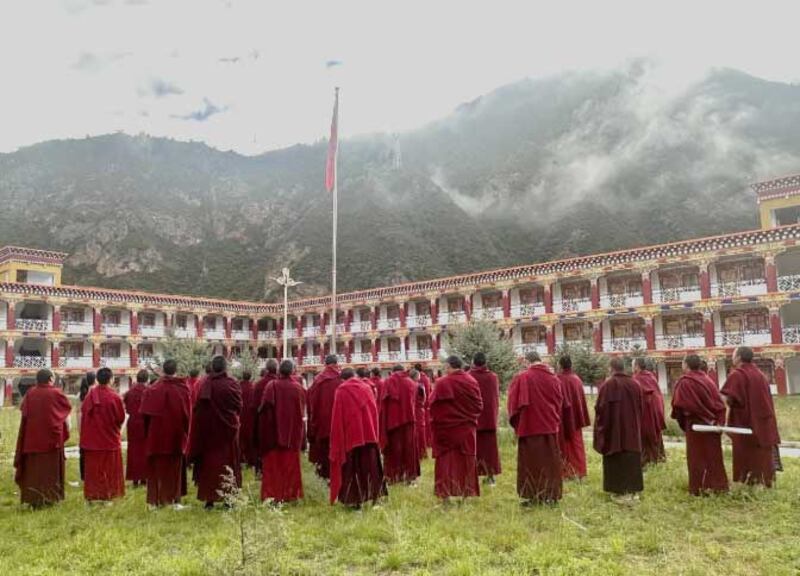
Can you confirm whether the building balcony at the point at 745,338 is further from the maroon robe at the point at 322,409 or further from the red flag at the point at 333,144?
the maroon robe at the point at 322,409

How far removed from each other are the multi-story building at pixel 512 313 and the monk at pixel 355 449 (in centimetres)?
2092

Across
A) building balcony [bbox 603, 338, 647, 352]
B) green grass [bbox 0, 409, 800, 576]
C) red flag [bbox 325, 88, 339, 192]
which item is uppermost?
red flag [bbox 325, 88, 339, 192]

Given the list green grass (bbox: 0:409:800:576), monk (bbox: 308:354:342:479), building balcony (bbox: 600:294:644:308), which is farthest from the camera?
building balcony (bbox: 600:294:644:308)

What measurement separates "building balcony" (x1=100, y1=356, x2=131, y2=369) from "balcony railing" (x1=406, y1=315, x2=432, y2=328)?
60.7ft

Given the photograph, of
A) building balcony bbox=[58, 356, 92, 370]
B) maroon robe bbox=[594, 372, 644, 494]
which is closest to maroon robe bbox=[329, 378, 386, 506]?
maroon robe bbox=[594, 372, 644, 494]

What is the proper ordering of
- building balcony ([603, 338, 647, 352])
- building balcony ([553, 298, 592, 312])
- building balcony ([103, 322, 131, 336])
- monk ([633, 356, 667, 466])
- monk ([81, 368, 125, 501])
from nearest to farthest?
monk ([81, 368, 125, 501])
monk ([633, 356, 667, 466])
building balcony ([603, 338, 647, 352])
building balcony ([553, 298, 592, 312])
building balcony ([103, 322, 131, 336])

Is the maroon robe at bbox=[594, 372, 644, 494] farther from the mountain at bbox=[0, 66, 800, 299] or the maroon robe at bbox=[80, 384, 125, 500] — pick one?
the mountain at bbox=[0, 66, 800, 299]

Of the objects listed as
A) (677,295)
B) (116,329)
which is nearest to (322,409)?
(677,295)

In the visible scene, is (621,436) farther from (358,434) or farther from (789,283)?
(789,283)

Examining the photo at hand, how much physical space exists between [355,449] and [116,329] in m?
37.4

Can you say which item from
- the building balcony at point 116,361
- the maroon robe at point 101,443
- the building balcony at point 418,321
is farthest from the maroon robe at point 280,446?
the building balcony at point 116,361

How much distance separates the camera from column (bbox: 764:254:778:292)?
89.0 feet

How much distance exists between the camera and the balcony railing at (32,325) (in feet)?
119

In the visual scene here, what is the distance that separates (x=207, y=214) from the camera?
90.1 m
